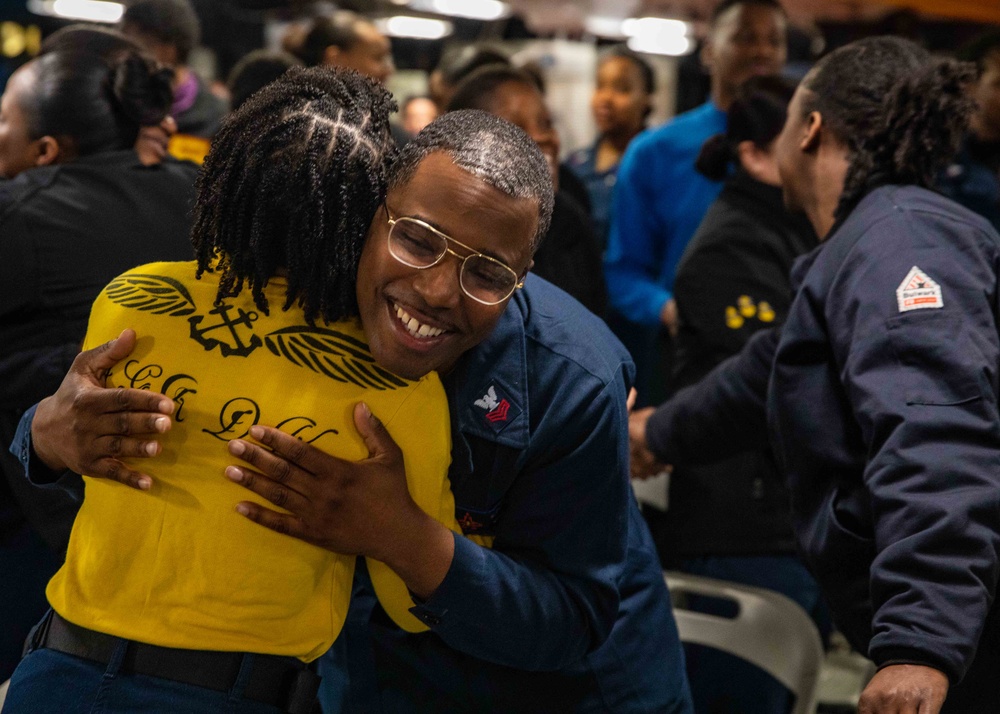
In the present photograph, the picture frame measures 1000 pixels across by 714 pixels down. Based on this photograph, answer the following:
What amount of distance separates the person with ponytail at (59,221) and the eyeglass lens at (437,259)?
0.87m

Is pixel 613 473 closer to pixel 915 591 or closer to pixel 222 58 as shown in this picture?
pixel 915 591

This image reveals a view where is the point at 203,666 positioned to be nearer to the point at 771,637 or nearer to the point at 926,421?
the point at 926,421

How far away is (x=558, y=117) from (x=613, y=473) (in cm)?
648

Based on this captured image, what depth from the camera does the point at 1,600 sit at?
2.42m

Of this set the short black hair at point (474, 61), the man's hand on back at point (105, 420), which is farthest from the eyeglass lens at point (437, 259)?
the short black hair at point (474, 61)

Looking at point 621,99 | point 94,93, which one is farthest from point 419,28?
point 94,93

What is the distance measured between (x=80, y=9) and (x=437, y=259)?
415 inches

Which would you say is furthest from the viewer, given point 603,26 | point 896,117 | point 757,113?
point 603,26

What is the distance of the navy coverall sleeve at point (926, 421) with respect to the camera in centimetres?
163

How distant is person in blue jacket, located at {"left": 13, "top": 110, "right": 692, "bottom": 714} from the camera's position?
1508 mm

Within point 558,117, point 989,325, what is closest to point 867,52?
point 989,325

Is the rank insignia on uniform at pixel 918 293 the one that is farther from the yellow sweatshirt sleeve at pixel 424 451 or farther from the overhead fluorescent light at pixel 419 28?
the overhead fluorescent light at pixel 419 28

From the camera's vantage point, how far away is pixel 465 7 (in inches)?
420

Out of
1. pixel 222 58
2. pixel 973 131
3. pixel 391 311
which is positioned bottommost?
pixel 222 58
